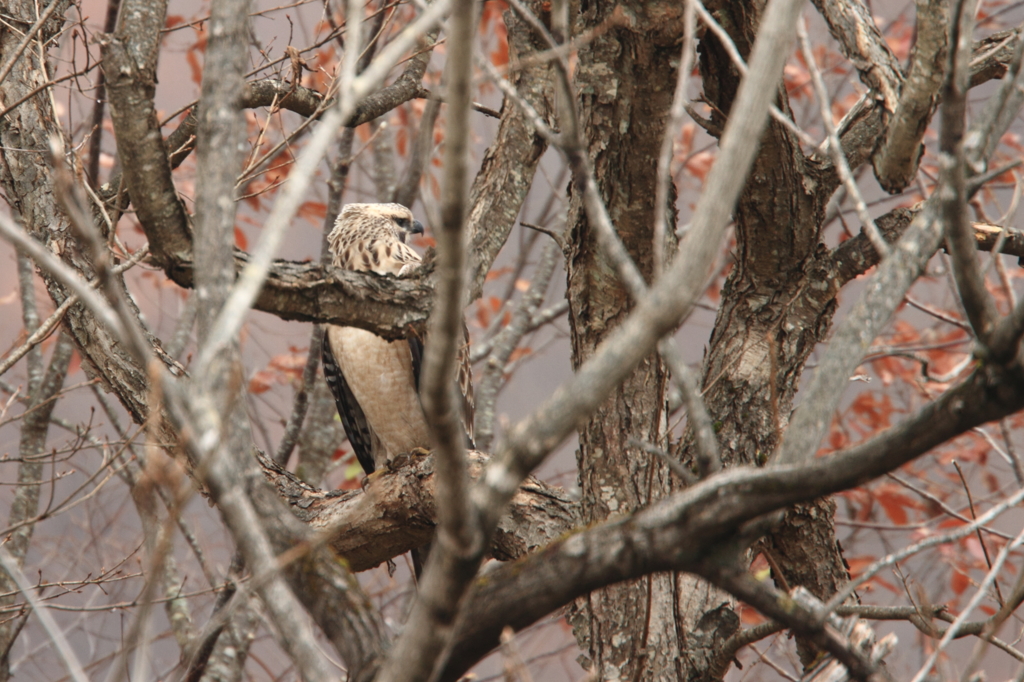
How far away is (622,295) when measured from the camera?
2605 millimetres

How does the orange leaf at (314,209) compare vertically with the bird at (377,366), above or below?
above

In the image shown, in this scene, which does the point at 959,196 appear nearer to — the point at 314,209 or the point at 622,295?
the point at 622,295

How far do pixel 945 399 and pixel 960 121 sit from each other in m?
0.37

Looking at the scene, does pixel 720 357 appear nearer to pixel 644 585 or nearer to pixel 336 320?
pixel 644 585

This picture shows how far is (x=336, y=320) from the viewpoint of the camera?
7.32 ft

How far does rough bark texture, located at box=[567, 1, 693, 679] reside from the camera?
2338 mm

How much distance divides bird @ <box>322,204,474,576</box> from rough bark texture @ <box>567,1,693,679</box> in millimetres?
1449

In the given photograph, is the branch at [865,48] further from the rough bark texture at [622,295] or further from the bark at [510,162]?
the bark at [510,162]

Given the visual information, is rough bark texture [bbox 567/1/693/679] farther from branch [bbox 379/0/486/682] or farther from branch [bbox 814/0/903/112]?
branch [bbox 379/0/486/682]

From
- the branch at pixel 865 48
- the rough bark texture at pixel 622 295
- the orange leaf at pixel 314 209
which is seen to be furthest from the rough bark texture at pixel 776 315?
the orange leaf at pixel 314 209

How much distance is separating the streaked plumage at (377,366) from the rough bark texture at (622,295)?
1.46 m

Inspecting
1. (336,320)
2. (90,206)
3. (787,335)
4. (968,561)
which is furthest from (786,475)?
(968,561)

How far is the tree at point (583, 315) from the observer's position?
1.11 m

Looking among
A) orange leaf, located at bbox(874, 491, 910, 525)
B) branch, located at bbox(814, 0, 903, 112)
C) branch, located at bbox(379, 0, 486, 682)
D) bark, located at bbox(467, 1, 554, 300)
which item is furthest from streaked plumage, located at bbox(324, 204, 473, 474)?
branch, located at bbox(379, 0, 486, 682)
